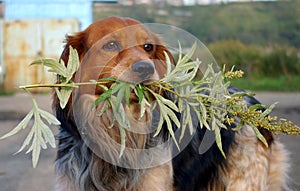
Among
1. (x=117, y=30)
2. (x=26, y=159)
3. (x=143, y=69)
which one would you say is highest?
(x=117, y=30)

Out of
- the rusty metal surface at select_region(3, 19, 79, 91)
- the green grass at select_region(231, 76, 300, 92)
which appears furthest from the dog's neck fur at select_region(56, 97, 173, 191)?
the rusty metal surface at select_region(3, 19, 79, 91)

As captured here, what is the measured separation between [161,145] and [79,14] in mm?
11655

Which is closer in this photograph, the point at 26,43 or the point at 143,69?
the point at 143,69

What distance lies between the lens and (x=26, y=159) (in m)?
6.57

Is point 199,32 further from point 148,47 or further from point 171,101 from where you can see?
point 171,101

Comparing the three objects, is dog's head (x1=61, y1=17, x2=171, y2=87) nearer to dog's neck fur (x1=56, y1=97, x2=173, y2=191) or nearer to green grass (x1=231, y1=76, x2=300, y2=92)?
dog's neck fur (x1=56, y1=97, x2=173, y2=191)

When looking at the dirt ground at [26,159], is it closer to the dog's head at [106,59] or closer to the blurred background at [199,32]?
the blurred background at [199,32]

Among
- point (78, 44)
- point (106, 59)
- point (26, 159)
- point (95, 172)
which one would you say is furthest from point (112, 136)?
point (26, 159)

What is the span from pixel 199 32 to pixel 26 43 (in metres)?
4.46

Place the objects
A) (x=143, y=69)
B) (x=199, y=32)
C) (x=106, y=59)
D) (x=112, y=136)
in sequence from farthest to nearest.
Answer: (x=199, y=32) < (x=112, y=136) < (x=106, y=59) < (x=143, y=69)

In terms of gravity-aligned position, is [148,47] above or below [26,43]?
above

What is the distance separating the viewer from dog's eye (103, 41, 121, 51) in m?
3.11

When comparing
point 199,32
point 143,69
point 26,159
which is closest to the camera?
point 143,69

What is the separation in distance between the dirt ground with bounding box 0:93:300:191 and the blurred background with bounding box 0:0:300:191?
0.90 metres
